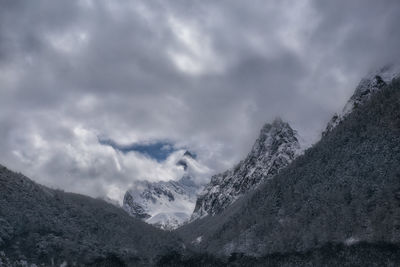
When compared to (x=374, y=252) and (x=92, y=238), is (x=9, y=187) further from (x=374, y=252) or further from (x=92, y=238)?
(x=374, y=252)

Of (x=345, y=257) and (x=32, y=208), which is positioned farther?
(x=32, y=208)

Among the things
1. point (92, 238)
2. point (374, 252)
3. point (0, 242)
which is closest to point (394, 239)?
point (374, 252)

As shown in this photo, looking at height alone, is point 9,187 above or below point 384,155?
above

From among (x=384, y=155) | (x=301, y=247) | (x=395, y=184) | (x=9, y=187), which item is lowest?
(x=301, y=247)

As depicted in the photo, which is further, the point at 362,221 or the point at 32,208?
the point at 32,208

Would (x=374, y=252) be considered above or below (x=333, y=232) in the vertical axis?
below

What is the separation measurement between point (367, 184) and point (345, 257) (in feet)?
134

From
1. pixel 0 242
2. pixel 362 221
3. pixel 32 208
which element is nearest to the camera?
pixel 0 242

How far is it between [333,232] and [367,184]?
1038 inches

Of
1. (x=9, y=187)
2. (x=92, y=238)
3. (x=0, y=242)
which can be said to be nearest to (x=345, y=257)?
(x=92, y=238)

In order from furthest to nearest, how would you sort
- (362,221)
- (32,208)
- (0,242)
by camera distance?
(32,208)
(362,221)
(0,242)

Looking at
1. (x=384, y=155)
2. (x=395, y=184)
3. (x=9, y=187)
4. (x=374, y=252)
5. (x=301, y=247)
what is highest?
(x=9, y=187)

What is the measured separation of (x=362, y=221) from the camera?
173 meters

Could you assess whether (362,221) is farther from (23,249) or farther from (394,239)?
(23,249)
